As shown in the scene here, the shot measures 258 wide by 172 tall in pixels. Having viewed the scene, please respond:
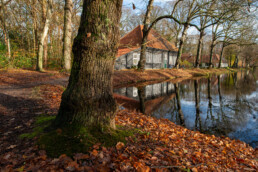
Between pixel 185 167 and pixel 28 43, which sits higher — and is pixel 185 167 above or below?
below

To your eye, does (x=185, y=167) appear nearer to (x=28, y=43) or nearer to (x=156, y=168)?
(x=156, y=168)

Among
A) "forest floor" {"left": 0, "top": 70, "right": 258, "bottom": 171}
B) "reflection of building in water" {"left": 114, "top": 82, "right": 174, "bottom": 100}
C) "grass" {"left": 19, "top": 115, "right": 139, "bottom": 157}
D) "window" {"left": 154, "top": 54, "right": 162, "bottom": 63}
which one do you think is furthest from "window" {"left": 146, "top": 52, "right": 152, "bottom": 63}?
"grass" {"left": 19, "top": 115, "right": 139, "bottom": 157}

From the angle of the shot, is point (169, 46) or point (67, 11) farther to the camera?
point (169, 46)

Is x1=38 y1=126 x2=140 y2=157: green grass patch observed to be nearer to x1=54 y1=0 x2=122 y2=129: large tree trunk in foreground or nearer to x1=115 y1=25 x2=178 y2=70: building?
x1=54 y1=0 x2=122 y2=129: large tree trunk in foreground

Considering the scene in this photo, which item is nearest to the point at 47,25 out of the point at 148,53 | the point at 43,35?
the point at 43,35

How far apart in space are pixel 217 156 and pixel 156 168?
1.59 m

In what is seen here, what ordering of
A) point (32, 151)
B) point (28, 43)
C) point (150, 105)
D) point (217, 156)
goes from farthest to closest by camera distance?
point (28, 43), point (150, 105), point (217, 156), point (32, 151)

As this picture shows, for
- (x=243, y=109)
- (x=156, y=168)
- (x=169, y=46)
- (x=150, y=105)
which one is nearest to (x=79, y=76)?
(x=156, y=168)

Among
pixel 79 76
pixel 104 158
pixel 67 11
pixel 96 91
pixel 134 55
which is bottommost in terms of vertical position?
pixel 104 158

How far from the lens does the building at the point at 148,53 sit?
2094 centimetres

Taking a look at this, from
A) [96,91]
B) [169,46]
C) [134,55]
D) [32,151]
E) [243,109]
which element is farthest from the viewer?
[169,46]

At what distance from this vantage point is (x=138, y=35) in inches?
892

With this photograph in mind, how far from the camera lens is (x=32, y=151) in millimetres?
2117

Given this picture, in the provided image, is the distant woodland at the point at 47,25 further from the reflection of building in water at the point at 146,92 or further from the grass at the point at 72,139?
the grass at the point at 72,139
